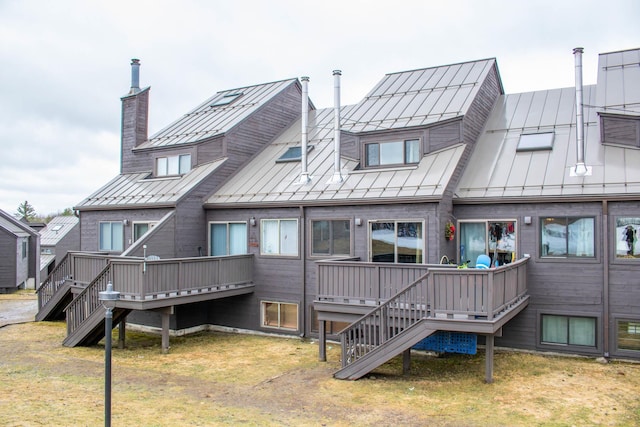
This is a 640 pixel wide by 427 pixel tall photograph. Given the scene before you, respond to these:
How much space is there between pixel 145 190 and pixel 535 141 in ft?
43.6

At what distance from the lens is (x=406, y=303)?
11.1 meters

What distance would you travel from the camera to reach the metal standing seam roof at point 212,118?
19969mm

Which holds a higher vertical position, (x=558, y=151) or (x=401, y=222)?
(x=558, y=151)

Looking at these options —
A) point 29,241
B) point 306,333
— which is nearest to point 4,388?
point 306,333

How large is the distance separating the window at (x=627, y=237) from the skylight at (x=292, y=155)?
10.1 m

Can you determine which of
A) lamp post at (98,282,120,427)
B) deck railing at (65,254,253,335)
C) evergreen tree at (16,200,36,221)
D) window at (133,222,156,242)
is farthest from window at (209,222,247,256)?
evergreen tree at (16,200,36,221)

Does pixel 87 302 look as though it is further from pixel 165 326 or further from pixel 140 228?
pixel 140 228

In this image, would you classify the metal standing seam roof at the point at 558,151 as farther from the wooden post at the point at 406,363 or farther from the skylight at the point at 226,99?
the skylight at the point at 226,99

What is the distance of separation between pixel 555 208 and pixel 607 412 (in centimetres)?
547

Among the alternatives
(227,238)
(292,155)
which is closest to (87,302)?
(227,238)

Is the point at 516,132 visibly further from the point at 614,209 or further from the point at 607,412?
the point at 607,412

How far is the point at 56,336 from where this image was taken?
1625 cm

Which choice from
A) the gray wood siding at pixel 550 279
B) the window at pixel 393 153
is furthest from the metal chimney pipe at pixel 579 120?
the window at pixel 393 153

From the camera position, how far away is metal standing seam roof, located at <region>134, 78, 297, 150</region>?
20.0 metres
